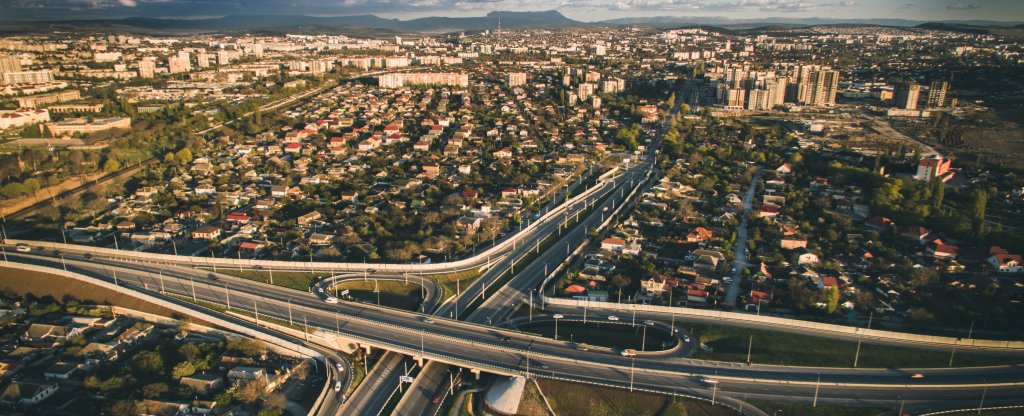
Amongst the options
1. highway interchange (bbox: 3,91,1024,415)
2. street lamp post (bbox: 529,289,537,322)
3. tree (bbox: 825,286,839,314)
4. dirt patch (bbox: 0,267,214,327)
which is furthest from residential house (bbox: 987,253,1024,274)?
dirt patch (bbox: 0,267,214,327)

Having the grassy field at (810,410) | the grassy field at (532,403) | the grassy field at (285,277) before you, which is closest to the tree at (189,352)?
the grassy field at (285,277)

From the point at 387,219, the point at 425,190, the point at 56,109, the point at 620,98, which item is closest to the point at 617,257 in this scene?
the point at 387,219

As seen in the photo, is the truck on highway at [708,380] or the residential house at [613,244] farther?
the residential house at [613,244]

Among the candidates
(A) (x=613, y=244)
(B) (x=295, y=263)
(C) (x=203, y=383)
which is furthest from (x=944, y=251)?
(C) (x=203, y=383)

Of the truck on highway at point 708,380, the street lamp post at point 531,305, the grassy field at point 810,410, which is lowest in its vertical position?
the street lamp post at point 531,305

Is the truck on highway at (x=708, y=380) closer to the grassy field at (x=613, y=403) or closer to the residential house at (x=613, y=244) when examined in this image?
the grassy field at (x=613, y=403)

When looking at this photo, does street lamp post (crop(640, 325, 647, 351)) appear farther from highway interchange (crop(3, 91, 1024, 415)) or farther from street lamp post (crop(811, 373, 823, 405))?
street lamp post (crop(811, 373, 823, 405))
